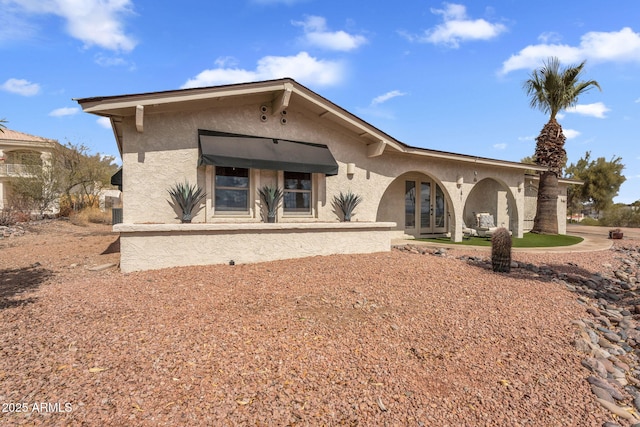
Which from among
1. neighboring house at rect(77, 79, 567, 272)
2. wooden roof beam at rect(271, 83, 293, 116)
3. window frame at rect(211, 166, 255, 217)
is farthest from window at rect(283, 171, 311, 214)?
wooden roof beam at rect(271, 83, 293, 116)

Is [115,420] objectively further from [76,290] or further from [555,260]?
[555,260]

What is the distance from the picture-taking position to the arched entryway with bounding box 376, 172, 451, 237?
1493cm

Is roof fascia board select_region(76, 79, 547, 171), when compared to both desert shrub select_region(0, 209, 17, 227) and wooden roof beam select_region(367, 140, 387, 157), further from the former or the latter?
desert shrub select_region(0, 209, 17, 227)

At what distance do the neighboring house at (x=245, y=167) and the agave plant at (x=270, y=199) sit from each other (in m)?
0.21

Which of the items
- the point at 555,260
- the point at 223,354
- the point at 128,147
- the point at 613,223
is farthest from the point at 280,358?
the point at 613,223

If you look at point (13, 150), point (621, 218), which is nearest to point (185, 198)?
point (13, 150)

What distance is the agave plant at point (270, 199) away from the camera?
31.3 ft

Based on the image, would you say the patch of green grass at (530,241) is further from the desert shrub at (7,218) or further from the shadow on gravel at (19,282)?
the desert shrub at (7,218)

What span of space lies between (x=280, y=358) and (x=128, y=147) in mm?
7064

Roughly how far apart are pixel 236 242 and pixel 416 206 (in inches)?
400

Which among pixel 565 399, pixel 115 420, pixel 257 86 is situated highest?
pixel 257 86

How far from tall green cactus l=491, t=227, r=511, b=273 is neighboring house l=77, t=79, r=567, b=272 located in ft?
10.6

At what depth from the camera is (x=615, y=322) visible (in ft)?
19.5

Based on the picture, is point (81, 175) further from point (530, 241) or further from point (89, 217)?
Answer: point (530, 241)
